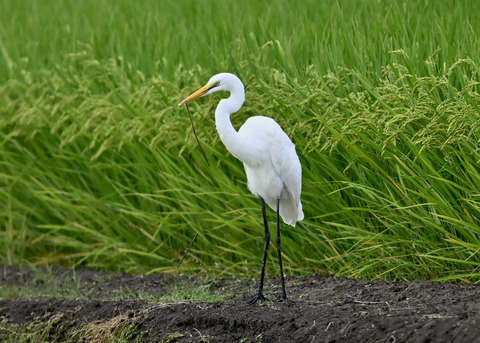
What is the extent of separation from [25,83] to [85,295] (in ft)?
7.72

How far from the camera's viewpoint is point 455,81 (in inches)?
186

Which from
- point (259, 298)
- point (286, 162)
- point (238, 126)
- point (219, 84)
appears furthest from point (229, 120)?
point (238, 126)

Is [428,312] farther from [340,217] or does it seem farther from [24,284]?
[24,284]

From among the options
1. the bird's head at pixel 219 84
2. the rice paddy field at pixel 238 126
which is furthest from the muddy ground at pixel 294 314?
the bird's head at pixel 219 84

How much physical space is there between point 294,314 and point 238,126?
1.91 metres

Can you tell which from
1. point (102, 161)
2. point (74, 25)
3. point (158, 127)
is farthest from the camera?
point (74, 25)

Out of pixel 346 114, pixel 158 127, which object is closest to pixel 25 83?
pixel 158 127

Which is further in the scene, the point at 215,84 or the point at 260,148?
the point at 260,148

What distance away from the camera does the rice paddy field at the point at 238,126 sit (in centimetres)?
450

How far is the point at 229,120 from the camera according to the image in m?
4.27

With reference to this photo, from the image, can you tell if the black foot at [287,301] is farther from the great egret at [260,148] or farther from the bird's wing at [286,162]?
the bird's wing at [286,162]

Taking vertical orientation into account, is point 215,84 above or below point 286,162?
above

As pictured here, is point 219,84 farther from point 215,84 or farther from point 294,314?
point 294,314

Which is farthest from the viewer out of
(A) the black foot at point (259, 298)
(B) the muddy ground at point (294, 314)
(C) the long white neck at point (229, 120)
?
(A) the black foot at point (259, 298)
